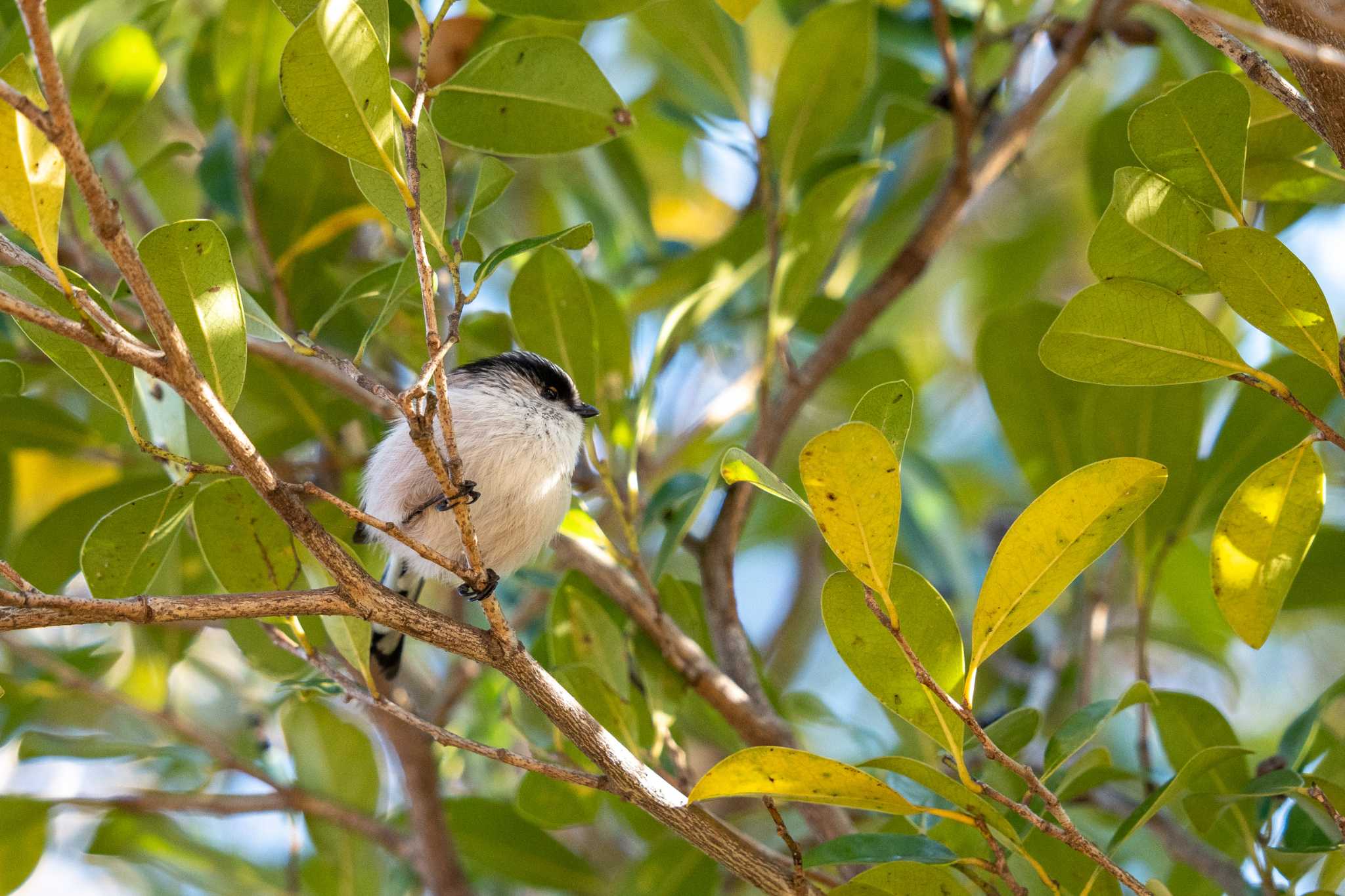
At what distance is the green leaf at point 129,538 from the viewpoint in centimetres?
198

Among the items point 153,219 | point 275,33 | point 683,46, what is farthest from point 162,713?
point 683,46

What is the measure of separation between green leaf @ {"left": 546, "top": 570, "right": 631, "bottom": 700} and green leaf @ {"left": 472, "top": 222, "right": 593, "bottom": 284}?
35.9 inches

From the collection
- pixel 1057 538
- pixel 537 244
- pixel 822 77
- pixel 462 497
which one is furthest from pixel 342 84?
pixel 822 77

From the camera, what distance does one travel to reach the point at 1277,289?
1.74m

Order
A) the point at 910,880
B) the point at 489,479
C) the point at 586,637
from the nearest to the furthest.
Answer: the point at 910,880 → the point at 586,637 → the point at 489,479

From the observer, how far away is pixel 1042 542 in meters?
1.68

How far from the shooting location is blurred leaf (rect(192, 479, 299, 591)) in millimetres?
2152

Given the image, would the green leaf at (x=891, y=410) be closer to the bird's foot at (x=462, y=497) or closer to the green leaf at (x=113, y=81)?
the bird's foot at (x=462, y=497)

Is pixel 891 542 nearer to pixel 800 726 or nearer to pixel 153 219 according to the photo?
pixel 800 726

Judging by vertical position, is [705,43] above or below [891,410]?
above

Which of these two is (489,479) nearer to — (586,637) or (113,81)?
(586,637)

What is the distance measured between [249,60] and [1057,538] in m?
2.39

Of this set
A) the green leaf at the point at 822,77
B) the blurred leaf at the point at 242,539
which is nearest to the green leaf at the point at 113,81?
the blurred leaf at the point at 242,539

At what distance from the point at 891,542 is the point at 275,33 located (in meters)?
2.24
